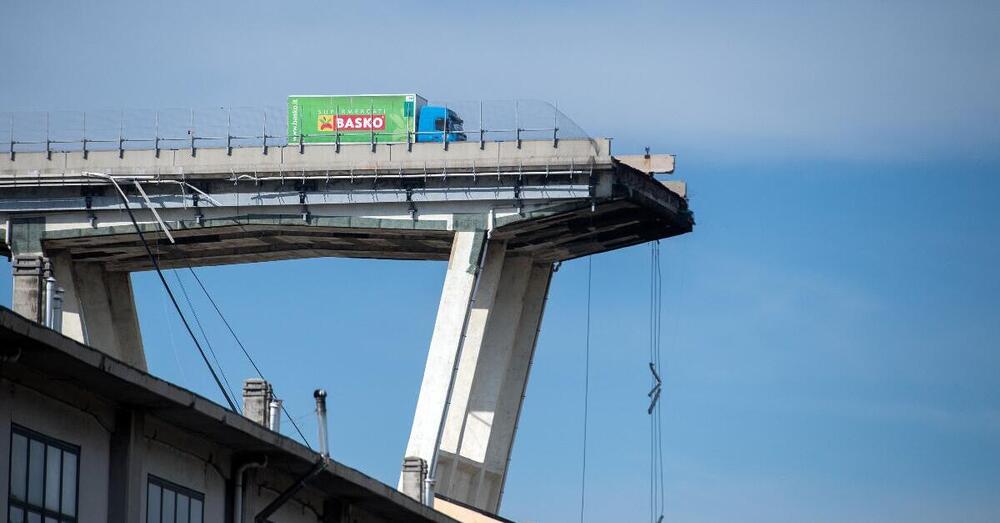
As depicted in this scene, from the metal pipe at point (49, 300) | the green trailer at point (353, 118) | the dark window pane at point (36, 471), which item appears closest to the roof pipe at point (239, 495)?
the metal pipe at point (49, 300)

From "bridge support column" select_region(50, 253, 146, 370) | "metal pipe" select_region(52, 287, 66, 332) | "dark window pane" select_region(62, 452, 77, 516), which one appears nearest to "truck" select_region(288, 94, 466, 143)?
"bridge support column" select_region(50, 253, 146, 370)

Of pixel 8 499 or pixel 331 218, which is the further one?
pixel 331 218

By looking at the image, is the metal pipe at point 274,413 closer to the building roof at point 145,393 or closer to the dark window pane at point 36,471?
the building roof at point 145,393

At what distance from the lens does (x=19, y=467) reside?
3028 centimetres

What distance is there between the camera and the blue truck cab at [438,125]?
3425 inches

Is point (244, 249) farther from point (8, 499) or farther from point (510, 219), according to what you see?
point (8, 499)

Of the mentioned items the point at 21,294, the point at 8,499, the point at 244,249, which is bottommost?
the point at 8,499

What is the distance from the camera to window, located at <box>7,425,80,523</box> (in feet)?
98.7

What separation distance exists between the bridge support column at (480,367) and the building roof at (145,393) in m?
44.6

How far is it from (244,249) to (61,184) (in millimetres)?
8937

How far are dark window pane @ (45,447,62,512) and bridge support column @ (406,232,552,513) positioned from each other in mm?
53456

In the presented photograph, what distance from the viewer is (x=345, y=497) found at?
43.3 m

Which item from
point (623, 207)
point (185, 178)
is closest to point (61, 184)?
point (185, 178)

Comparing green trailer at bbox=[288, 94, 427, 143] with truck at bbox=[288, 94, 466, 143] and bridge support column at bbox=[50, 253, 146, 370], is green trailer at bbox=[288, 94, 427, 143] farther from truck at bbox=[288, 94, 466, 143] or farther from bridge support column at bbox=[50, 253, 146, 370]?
bridge support column at bbox=[50, 253, 146, 370]
